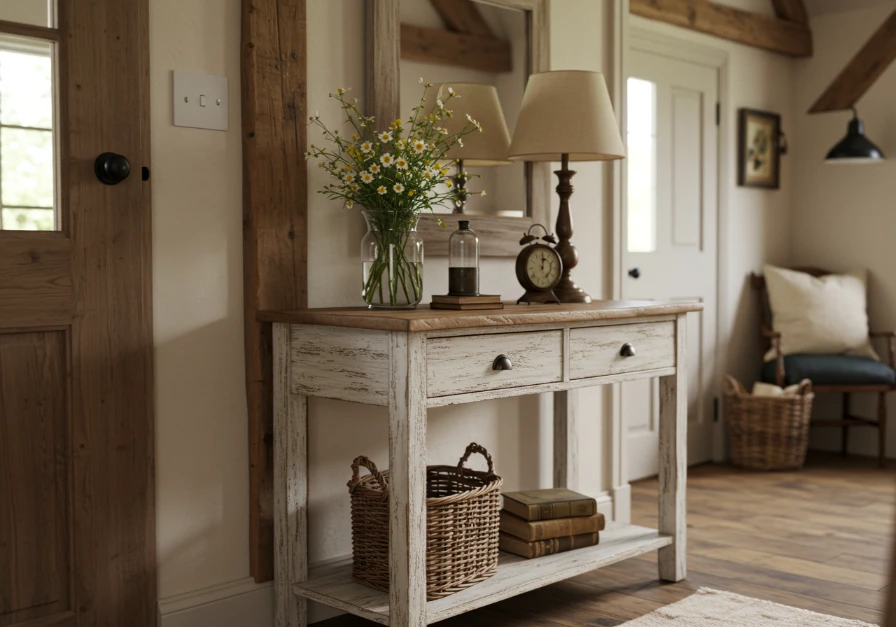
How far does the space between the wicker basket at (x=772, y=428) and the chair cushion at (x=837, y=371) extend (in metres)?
0.07

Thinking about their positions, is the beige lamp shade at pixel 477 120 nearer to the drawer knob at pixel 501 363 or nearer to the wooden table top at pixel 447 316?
the wooden table top at pixel 447 316

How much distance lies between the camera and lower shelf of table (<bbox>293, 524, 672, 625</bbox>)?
222 cm

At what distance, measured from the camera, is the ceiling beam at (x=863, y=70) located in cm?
490

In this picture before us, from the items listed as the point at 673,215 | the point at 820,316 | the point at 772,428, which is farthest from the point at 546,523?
the point at 820,316

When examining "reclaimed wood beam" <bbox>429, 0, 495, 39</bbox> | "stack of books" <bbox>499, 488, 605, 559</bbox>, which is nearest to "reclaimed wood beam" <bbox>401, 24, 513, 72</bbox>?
"reclaimed wood beam" <bbox>429, 0, 495, 39</bbox>

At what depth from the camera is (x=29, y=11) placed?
2102 millimetres

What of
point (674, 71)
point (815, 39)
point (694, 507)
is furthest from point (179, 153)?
point (815, 39)

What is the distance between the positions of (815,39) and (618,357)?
11.0 ft

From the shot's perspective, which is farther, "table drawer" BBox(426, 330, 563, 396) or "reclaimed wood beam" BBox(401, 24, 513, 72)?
"reclaimed wood beam" BBox(401, 24, 513, 72)

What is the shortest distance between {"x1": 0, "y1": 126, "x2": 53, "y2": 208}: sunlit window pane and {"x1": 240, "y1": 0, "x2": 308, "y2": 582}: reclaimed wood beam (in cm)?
→ 47

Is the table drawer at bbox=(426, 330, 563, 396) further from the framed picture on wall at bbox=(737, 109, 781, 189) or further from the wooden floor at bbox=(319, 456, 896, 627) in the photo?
the framed picture on wall at bbox=(737, 109, 781, 189)

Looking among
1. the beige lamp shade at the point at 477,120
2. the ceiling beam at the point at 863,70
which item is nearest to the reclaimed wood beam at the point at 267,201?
the beige lamp shade at the point at 477,120

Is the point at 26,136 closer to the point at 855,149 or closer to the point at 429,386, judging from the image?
the point at 429,386

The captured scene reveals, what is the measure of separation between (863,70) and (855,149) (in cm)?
54
